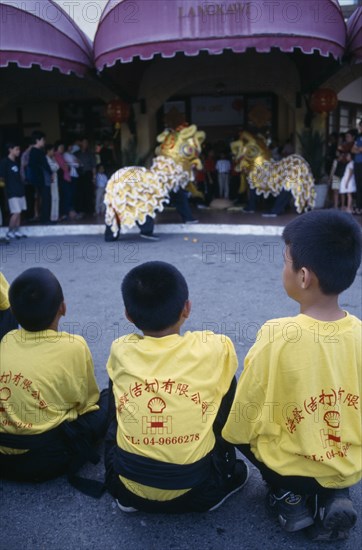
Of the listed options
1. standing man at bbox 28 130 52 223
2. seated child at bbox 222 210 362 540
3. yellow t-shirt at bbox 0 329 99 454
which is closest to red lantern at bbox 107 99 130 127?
standing man at bbox 28 130 52 223

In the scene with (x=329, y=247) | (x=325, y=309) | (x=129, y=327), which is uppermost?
(x=329, y=247)

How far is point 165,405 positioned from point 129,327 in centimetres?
230

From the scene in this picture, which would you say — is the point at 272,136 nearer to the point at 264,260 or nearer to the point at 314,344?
the point at 264,260

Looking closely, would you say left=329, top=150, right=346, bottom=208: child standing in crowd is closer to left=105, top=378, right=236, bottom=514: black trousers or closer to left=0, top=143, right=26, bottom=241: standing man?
left=0, top=143, right=26, bottom=241: standing man

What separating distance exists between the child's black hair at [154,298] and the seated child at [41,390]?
1.51ft

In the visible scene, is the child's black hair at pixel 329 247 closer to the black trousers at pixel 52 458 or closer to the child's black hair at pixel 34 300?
the child's black hair at pixel 34 300

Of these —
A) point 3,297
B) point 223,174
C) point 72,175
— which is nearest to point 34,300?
point 3,297

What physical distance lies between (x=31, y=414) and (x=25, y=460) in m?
0.20

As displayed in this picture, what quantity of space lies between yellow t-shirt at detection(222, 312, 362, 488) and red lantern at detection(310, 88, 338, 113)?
367 inches

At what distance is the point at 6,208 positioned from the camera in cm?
1016

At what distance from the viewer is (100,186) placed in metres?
11.0

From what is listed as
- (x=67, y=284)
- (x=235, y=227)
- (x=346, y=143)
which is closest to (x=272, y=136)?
(x=346, y=143)

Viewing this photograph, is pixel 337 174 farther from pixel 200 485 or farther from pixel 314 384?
pixel 200 485

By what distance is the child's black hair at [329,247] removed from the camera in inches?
66.7
